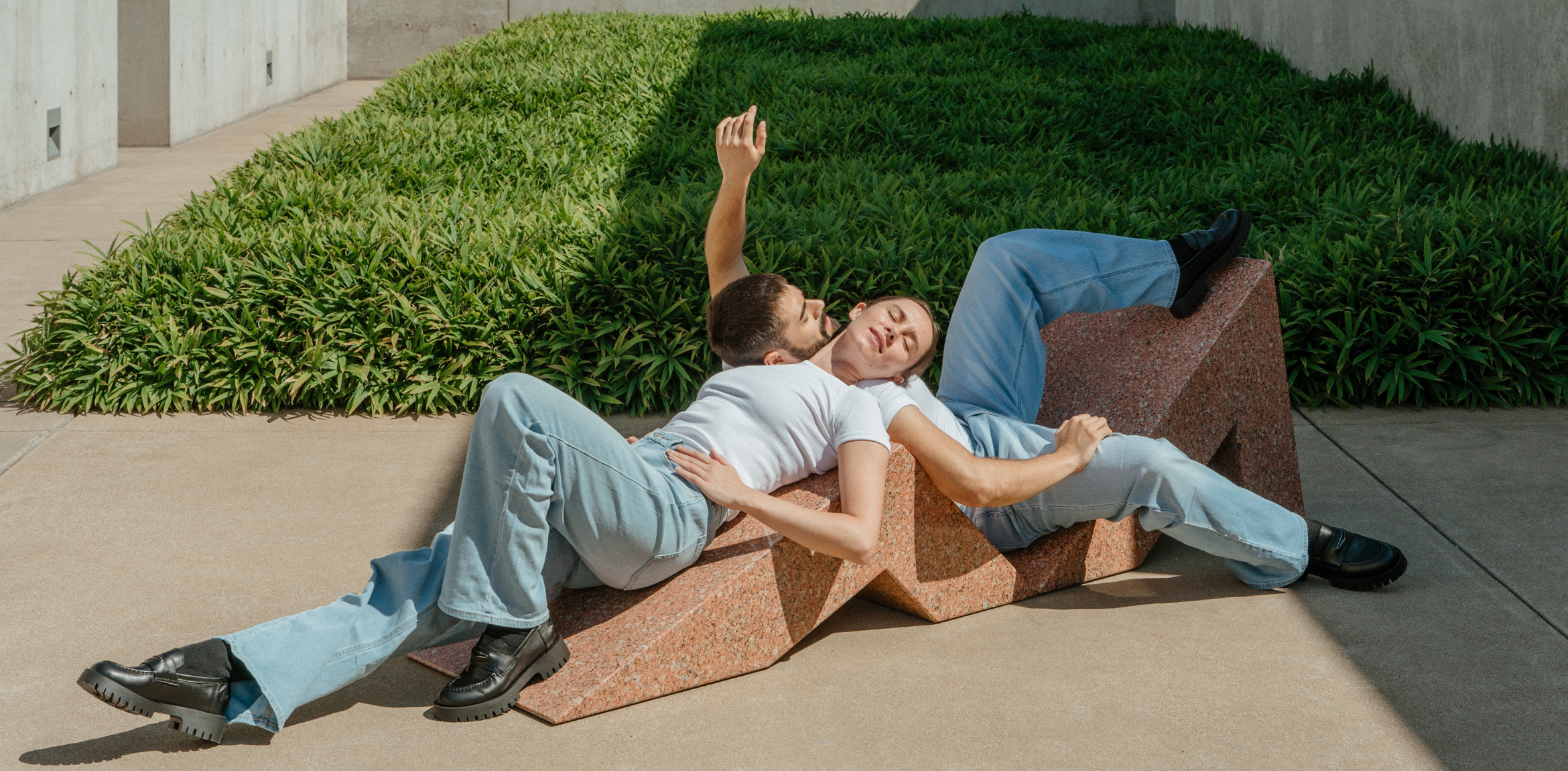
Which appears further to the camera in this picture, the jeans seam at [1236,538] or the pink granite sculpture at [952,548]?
the jeans seam at [1236,538]

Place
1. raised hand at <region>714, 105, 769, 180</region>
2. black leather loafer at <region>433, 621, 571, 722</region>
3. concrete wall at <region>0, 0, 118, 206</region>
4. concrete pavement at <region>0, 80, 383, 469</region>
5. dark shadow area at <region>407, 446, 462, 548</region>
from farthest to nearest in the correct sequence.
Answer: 1. concrete wall at <region>0, 0, 118, 206</region>
2. concrete pavement at <region>0, 80, 383, 469</region>
3. dark shadow area at <region>407, 446, 462, 548</region>
4. raised hand at <region>714, 105, 769, 180</region>
5. black leather loafer at <region>433, 621, 571, 722</region>

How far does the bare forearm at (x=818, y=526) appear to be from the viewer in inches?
95.9

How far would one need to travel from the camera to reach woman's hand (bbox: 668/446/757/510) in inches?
98.5

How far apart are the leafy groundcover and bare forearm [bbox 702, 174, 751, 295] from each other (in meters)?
1.14

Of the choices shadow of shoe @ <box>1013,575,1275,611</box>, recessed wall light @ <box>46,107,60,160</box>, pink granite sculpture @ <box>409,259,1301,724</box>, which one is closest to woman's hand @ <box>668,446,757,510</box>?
pink granite sculpture @ <box>409,259,1301,724</box>

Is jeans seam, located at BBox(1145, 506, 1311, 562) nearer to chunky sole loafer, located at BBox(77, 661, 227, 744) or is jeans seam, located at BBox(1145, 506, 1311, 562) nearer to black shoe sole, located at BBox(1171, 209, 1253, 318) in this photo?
black shoe sole, located at BBox(1171, 209, 1253, 318)

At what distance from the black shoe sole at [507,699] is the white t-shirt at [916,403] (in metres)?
0.86

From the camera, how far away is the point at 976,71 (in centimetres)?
993

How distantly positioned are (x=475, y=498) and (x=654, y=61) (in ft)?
27.5

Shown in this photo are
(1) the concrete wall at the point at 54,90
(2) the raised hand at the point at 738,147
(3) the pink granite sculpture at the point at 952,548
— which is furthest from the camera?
(1) the concrete wall at the point at 54,90

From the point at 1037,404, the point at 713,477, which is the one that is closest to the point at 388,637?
the point at 713,477

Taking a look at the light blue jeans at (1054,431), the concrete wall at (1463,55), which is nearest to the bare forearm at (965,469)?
the light blue jeans at (1054,431)

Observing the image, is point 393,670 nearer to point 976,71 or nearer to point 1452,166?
point 1452,166

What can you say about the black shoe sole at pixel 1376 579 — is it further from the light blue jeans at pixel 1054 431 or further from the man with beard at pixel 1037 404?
the light blue jeans at pixel 1054 431
